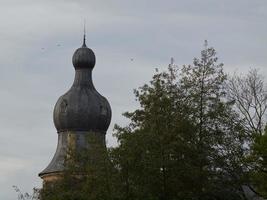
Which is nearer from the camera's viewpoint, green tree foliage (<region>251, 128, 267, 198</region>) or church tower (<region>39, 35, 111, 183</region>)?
green tree foliage (<region>251, 128, 267, 198</region>)

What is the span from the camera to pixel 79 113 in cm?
7869

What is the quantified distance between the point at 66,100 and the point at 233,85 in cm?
A: 3423

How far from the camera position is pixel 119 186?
4288 cm

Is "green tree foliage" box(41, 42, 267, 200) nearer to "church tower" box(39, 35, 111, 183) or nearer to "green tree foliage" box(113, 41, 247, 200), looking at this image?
"green tree foliage" box(113, 41, 247, 200)

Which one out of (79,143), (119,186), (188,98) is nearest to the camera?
(119,186)

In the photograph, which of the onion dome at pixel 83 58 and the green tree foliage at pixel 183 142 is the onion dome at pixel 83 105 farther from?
the green tree foliage at pixel 183 142

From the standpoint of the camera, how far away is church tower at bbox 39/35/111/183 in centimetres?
7788

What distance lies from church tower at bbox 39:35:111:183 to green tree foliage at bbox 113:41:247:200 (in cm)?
3135

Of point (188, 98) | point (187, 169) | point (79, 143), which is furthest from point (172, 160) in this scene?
point (79, 143)

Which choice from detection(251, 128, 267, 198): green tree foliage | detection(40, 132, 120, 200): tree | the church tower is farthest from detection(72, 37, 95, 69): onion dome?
detection(251, 128, 267, 198): green tree foliage

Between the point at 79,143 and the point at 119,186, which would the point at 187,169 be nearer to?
the point at 119,186

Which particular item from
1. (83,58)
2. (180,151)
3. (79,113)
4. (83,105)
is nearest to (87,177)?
(180,151)

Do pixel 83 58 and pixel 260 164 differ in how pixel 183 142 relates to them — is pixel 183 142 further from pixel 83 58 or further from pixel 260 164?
pixel 83 58

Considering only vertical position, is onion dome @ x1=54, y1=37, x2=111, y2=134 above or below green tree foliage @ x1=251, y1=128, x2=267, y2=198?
above
